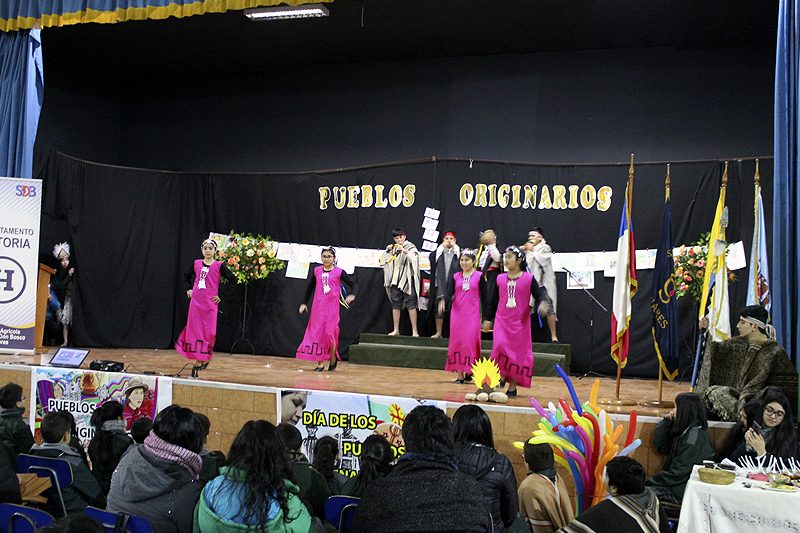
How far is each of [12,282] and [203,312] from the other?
190cm

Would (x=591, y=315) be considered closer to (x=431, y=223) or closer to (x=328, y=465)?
(x=431, y=223)

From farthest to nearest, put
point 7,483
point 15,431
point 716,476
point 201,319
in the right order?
point 201,319, point 15,431, point 716,476, point 7,483

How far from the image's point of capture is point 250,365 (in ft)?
32.5

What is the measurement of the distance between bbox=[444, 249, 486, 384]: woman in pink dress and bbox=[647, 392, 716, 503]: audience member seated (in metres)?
3.21

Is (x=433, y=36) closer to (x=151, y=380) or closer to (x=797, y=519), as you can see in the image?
(x=151, y=380)

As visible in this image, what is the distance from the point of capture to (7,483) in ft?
11.1

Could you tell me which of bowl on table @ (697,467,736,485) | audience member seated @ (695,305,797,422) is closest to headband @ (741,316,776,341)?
audience member seated @ (695,305,797,422)

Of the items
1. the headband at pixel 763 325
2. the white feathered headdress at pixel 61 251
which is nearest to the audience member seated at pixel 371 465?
the headband at pixel 763 325

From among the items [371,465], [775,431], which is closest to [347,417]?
[371,465]

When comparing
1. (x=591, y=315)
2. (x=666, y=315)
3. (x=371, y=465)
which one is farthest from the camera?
(x=591, y=315)

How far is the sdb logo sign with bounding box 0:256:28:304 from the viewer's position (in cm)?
796

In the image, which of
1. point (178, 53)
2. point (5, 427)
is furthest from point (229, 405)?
point (178, 53)

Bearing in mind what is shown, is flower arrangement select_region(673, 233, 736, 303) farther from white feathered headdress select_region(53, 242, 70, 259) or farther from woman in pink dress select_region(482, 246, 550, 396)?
white feathered headdress select_region(53, 242, 70, 259)

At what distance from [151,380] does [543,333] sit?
539cm
